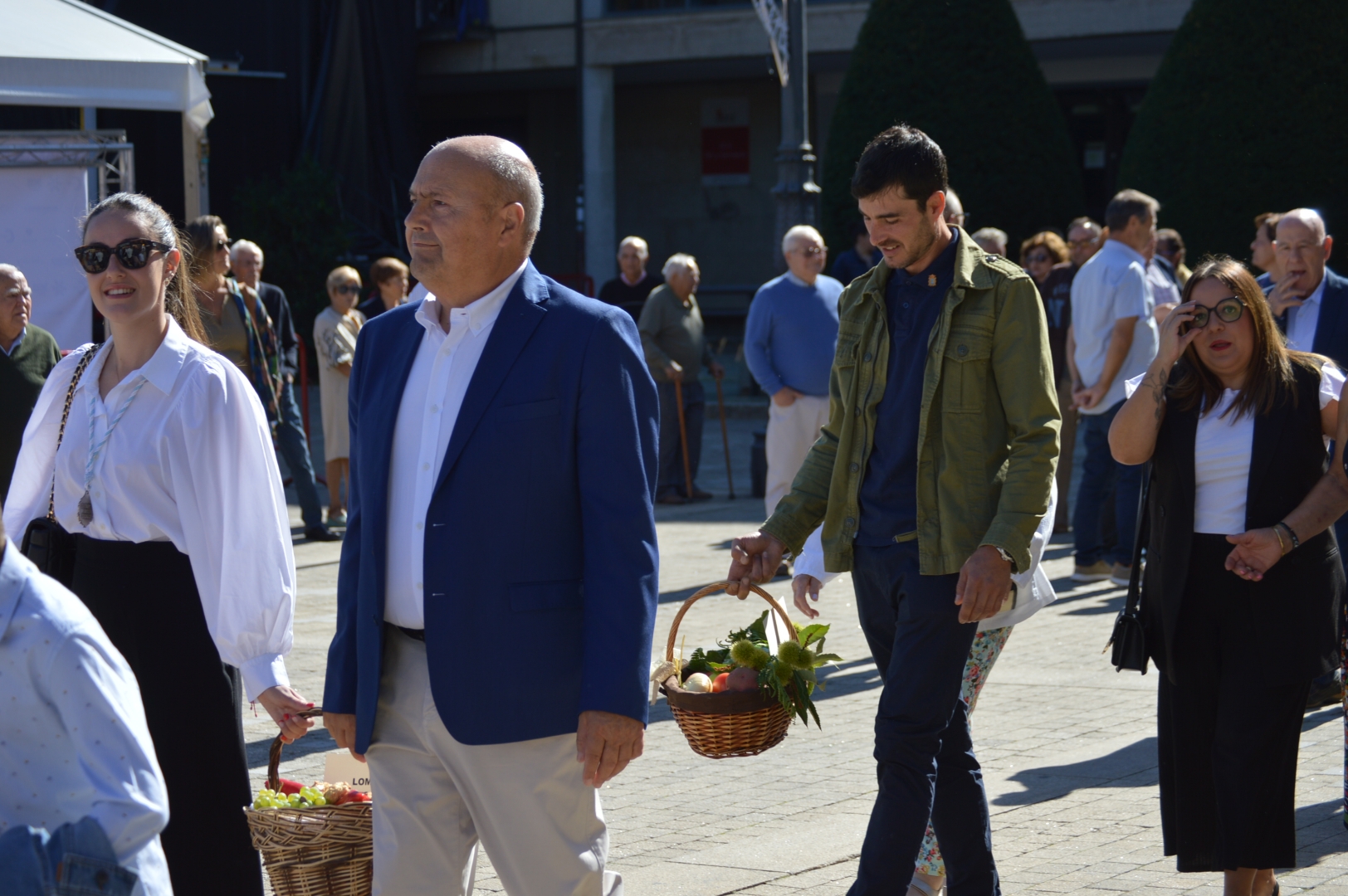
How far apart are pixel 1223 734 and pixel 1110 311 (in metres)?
5.75

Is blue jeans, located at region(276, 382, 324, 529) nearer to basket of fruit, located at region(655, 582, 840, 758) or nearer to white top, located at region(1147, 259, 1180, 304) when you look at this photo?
white top, located at region(1147, 259, 1180, 304)

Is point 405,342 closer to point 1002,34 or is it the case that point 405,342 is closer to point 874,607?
point 874,607

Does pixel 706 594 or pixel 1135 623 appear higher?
pixel 706 594

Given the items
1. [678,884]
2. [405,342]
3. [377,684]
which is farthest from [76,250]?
[678,884]

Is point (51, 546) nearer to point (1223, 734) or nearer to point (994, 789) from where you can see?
point (1223, 734)

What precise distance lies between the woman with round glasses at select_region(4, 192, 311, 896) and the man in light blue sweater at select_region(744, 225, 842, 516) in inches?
259

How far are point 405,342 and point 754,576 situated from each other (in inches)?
47.8

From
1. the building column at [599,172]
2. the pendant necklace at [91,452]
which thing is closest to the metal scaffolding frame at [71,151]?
the pendant necklace at [91,452]

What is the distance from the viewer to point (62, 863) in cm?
221

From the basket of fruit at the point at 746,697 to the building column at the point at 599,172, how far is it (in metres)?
25.9

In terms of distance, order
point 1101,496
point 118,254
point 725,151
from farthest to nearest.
Answer: point 725,151 < point 1101,496 < point 118,254

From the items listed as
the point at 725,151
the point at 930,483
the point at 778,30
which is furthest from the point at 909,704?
the point at 725,151

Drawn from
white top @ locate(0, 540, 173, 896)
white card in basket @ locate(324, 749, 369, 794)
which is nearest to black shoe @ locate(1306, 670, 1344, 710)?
white card in basket @ locate(324, 749, 369, 794)

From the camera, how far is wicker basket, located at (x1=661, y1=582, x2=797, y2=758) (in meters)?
4.23
